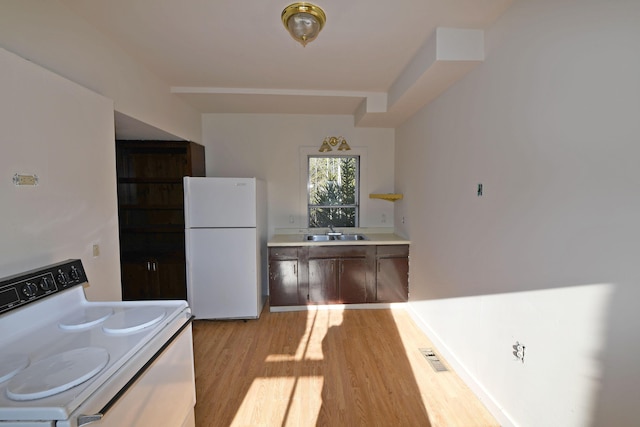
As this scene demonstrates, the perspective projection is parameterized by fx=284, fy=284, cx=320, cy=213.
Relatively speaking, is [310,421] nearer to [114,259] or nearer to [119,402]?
[119,402]

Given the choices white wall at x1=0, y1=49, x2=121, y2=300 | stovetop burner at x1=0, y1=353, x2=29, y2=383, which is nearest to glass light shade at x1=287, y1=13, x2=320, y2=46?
white wall at x1=0, y1=49, x2=121, y2=300

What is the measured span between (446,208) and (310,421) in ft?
6.40

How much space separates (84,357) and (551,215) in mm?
2087

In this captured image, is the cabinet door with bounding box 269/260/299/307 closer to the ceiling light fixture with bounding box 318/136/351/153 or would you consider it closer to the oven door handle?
the ceiling light fixture with bounding box 318/136/351/153

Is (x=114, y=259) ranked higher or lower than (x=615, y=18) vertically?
lower

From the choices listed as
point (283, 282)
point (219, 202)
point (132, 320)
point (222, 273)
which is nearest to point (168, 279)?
point (222, 273)

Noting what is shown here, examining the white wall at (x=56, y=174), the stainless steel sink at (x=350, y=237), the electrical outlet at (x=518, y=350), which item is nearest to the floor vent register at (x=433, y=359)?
the electrical outlet at (x=518, y=350)

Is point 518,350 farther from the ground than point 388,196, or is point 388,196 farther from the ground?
point 388,196

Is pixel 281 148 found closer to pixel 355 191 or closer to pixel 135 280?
pixel 355 191

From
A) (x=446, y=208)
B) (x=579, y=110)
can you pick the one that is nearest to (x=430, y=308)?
(x=446, y=208)

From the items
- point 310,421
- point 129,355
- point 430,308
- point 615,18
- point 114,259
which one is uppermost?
point 615,18

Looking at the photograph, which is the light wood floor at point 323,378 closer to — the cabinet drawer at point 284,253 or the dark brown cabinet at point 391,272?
the dark brown cabinet at point 391,272

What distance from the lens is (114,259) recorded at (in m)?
1.94

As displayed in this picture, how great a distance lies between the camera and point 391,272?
3.52 meters
